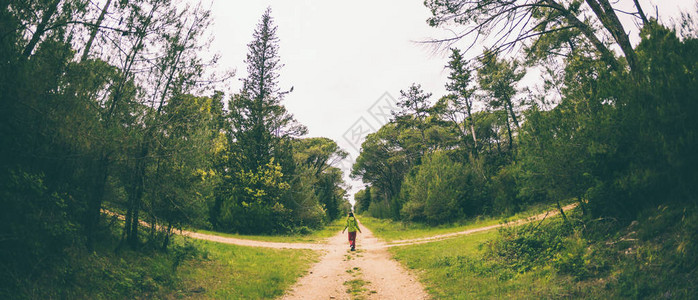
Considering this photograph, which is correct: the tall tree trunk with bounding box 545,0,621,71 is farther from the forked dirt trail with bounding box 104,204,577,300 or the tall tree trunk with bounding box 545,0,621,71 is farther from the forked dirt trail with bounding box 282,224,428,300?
the forked dirt trail with bounding box 282,224,428,300

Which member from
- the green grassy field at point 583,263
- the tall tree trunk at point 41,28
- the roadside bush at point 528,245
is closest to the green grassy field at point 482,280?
the green grassy field at point 583,263

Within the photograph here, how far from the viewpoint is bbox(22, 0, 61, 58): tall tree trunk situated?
12.5 ft

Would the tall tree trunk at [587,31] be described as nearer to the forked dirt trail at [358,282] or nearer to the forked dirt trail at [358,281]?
the forked dirt trail at [358,282]

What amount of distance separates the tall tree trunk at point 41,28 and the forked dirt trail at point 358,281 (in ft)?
19.3

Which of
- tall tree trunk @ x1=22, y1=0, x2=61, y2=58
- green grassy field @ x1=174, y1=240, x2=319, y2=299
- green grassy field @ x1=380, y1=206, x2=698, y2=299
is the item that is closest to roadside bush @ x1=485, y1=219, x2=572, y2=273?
green grassy field @ x1=380, y1=206, x2=698, y2=299

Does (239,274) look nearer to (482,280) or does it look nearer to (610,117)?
(482,280)

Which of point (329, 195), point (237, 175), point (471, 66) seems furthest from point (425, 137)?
point (471, 66)

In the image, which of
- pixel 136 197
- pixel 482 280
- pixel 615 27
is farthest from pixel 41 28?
pixel 615 27

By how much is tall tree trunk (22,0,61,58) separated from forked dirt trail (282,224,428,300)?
19.3 ft

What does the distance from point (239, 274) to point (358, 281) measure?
334 cm

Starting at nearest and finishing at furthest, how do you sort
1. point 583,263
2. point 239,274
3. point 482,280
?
point 583,263, point 482,280, point 239,274

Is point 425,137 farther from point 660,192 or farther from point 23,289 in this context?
point 23,289

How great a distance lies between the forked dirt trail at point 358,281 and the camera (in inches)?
227

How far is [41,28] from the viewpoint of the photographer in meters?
3.94
